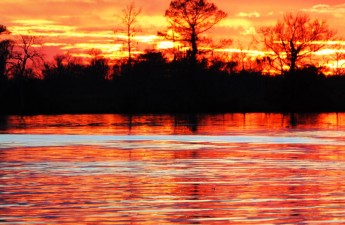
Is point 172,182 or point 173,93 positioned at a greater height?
point 173,93

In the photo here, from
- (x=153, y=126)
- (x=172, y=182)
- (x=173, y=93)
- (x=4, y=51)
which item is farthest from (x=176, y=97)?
(x=172, y=182)

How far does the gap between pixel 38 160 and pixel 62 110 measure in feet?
195

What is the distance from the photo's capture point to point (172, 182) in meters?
20.8

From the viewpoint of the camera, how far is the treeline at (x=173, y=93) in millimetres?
86625

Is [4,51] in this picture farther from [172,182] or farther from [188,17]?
[172,182]

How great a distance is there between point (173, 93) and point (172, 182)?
70.2m

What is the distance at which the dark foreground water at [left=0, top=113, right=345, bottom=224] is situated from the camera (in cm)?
1540

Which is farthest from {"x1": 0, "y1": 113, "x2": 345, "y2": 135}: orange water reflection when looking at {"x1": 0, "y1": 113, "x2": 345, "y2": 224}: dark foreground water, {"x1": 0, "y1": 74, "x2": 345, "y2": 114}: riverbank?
{"x1": 0, "y1": 74, "x2": 345, "y2": 114}: riverbank

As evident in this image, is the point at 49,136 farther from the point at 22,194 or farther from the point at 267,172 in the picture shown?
the point at 22,194

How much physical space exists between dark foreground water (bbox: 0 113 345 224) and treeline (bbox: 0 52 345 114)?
48.1 m

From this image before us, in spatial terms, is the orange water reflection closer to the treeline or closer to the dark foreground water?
the dark foreground water

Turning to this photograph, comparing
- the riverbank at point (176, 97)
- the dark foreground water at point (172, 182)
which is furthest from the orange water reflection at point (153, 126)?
the riverbank at point (176, 97)

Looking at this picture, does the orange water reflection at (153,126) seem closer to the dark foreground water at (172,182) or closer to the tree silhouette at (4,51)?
the dark foreground water at (172,182)

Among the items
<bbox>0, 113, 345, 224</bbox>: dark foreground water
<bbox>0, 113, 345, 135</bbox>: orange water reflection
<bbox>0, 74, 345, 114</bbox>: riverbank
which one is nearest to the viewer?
<bbox>0, 113, 345, 224</bbox>: dark foreground water
